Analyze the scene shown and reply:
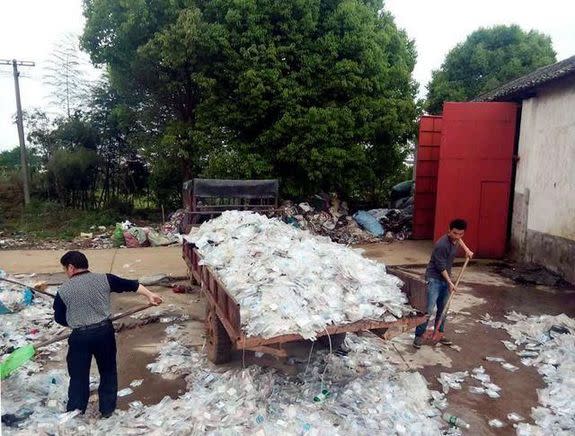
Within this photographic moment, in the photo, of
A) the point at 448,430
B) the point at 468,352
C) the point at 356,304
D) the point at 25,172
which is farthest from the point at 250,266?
the point at 25,172

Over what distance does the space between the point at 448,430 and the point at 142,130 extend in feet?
43.4

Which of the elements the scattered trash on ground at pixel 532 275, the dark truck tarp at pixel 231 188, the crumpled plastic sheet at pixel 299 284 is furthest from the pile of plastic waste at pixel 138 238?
the scattered trash on ground at pixel 532 275

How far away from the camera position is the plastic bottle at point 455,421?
11.5ft

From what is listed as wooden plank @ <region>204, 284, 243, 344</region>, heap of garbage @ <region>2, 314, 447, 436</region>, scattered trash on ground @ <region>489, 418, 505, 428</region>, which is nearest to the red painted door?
heap of garbage @ <region>2, 314, 447, 436</region>

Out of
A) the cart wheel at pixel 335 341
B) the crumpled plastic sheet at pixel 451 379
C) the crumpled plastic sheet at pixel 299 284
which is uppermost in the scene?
the crumpled plastic sheet at pixel 299 284

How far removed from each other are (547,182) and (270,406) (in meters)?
7.62

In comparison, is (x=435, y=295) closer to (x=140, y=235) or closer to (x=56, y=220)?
(x=140, y=235)

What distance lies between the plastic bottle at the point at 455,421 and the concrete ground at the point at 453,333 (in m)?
0.07

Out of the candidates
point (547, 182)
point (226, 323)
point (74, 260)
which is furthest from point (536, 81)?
point (74, 260)

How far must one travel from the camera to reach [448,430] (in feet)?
11.1

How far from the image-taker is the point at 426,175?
473 inches

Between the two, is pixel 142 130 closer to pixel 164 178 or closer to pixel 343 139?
pixel 164 178

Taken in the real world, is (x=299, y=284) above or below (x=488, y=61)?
below

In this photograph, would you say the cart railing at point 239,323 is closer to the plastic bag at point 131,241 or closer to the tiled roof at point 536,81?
the tiled roof at point 536,81
